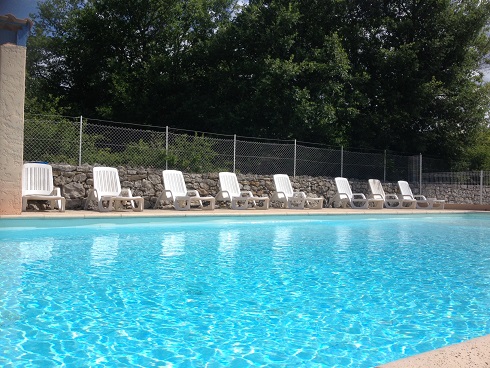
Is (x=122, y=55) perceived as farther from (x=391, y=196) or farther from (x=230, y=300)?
(x=230, y=300)

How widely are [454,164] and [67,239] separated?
15.0 m

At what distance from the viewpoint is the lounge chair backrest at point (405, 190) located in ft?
50.9

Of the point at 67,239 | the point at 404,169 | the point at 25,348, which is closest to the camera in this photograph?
the point at 25,348

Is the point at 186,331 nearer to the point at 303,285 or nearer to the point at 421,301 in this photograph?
the point at 303,285

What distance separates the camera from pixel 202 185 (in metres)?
13.0

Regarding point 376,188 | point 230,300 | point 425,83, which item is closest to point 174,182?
point 376,188

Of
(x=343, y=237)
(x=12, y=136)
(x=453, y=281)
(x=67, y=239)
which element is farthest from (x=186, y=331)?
(x=12, y=136)

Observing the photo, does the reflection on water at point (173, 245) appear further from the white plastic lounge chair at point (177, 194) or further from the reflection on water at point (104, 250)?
the white plastic lounge chair at point (177, 194)

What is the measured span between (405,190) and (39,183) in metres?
11.0

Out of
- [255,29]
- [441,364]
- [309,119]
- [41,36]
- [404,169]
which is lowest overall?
[441,364]

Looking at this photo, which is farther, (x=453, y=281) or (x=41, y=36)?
(x=41, y=36)

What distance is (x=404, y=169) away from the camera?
669 inches

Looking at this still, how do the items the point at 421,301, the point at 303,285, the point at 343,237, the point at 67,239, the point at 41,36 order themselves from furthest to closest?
the point at 41,36 → the point at 343,237 → the point at 67,239 → the point at 303,285 → the point at 421,301

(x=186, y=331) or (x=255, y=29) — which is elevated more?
(x=255, y=29)
